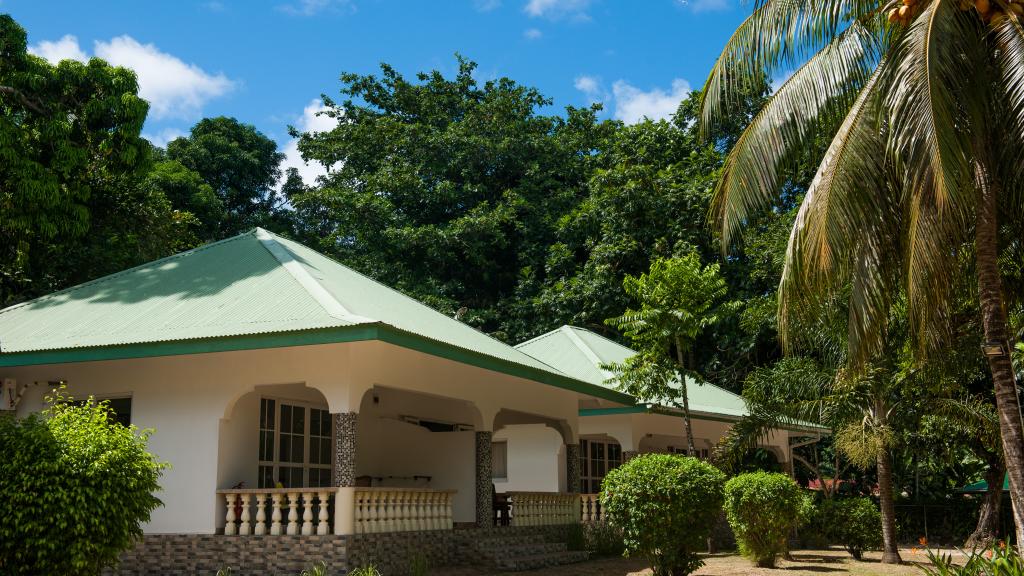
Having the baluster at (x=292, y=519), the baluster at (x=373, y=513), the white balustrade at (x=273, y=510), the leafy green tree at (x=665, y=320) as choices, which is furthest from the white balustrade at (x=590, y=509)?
the baluster at (x=292, y=519)

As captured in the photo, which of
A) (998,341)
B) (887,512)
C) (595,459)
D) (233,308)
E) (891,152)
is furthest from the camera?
(595,459)

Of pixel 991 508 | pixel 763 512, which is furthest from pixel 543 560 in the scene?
pixel 991 508

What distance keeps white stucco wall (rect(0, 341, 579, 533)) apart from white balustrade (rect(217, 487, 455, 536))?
459mm

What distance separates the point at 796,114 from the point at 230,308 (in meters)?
7.93

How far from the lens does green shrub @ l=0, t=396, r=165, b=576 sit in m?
9.45

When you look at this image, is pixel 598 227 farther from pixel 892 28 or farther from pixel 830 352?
pixel 892 28

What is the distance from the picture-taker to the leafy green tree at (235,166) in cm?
3872

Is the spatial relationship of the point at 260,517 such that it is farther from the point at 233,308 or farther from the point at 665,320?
the point at 665,320

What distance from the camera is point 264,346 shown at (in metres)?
12.0

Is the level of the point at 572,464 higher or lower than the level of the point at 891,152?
lower

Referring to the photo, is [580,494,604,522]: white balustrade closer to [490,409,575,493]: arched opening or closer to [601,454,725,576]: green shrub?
[490,409,575,493]: arched opening

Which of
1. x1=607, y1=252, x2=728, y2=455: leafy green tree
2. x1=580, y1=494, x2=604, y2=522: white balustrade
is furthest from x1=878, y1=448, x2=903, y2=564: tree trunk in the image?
x1=580, y1=494, x2=604, y2=522: white balustrade

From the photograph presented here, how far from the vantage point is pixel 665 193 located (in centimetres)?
3097

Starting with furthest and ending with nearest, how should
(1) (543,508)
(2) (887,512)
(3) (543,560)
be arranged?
(1) (543,508) → (2) (887,512) → (3) (543,560)
